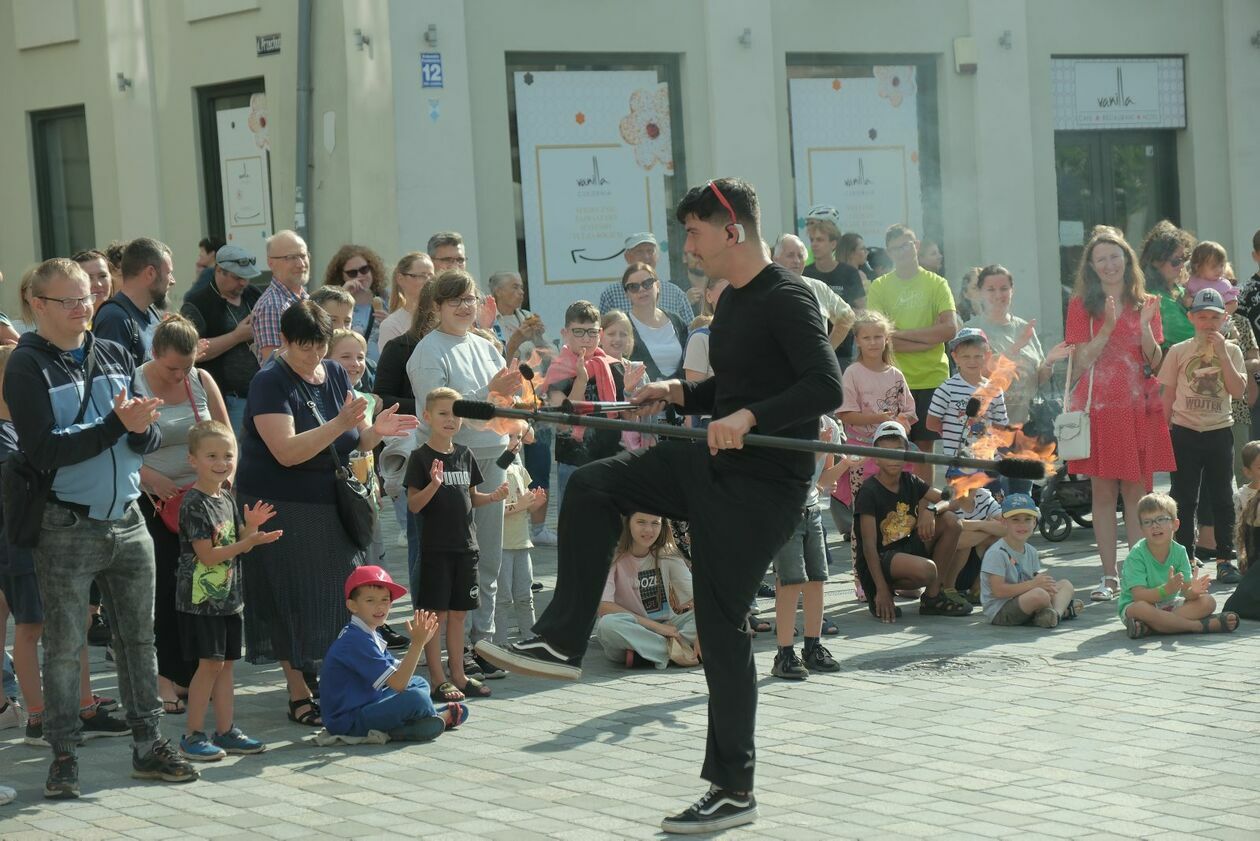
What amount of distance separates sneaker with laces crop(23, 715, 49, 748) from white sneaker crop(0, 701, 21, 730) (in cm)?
36

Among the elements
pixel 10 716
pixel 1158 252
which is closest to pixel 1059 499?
pixel 1158 252

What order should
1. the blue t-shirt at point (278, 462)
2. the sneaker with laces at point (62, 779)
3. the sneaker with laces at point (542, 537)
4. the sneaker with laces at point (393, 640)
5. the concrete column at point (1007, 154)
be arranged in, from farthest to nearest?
1. the concrete column at point (1007, 154)
2. the sneaker with laces at point (542, 537)
3. the sneaker with laces at point (393, 640)
4. the blue t-shirt at point (278, 462)
5. the sneaker with laces at point (62, 779)

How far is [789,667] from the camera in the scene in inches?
329

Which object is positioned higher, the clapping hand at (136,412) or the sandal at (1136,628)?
the clapping hand at (136,412)

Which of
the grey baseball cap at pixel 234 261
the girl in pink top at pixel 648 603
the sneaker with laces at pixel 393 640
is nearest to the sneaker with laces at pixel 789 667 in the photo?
the girl in pink top at pixel 648 603

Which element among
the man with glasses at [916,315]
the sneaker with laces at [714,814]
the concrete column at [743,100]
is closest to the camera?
the sneaker with laces at [714,814]

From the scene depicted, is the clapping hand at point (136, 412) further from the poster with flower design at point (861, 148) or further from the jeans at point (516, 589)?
the poster with flower design at point (861, 148)

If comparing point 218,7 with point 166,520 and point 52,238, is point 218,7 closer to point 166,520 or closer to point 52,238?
point 52,238

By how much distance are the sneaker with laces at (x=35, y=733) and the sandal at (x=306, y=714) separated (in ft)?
3.23

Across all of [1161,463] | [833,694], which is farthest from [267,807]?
[1161,463]

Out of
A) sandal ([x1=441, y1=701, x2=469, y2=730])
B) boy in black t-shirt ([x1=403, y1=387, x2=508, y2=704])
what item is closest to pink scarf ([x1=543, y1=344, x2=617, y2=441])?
boy in black t-shirt ([x1=403, y1=387, x2=508, y2=704])

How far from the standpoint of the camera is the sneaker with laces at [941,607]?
993 centimetres

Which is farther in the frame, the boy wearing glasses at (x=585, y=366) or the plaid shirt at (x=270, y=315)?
the boy wearing glasses at (x=585, y=366)

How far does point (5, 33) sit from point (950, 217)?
10.6 meters
